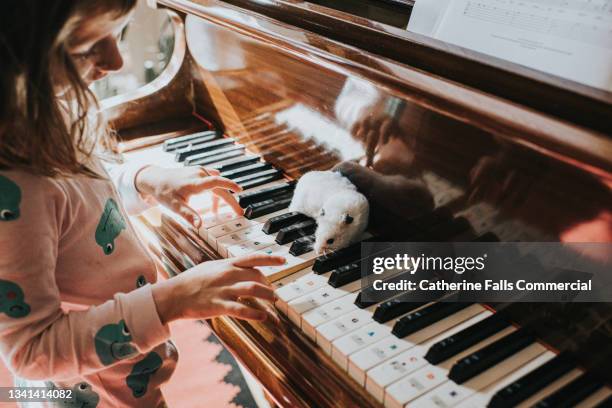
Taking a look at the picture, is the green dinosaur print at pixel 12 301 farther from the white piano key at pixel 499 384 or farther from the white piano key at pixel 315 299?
the white piano key at pixel 499 384

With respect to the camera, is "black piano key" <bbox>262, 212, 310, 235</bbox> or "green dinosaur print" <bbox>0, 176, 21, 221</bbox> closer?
"green dinosaur print" <bbox>0, 176, 21, 221</bbox>

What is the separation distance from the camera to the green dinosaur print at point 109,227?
3.17 ft

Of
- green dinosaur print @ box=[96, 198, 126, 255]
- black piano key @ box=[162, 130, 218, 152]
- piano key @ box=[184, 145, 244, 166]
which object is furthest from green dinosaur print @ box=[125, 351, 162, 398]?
black piano key @ box=[162, 130, 218, 152]

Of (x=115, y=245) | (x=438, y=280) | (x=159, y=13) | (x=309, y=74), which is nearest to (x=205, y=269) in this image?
(x=115, y=245)

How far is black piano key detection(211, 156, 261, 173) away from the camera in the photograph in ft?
4.76

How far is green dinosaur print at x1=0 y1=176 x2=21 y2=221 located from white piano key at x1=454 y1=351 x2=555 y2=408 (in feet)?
2.20

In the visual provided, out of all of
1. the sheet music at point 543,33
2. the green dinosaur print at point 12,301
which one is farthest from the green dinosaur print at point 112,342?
the sheet music at point 543,33

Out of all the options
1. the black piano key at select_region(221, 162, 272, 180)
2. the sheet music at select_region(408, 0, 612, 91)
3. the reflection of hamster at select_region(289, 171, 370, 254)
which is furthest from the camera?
the black piano key at select_region(221, 162, 272, 180)

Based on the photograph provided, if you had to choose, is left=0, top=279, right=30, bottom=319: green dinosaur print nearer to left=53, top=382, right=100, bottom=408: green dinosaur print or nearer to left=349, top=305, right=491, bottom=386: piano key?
left=53, top=382, right=100, bottom=408: green dinosaur print

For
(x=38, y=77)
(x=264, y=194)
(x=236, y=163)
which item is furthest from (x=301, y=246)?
(x=38, y=77)

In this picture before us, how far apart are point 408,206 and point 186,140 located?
0.85m

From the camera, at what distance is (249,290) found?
877 mm

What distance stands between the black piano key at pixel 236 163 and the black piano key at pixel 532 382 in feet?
3.09

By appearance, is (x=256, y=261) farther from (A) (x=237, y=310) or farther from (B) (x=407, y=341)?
(B) (x=407, y=341)
